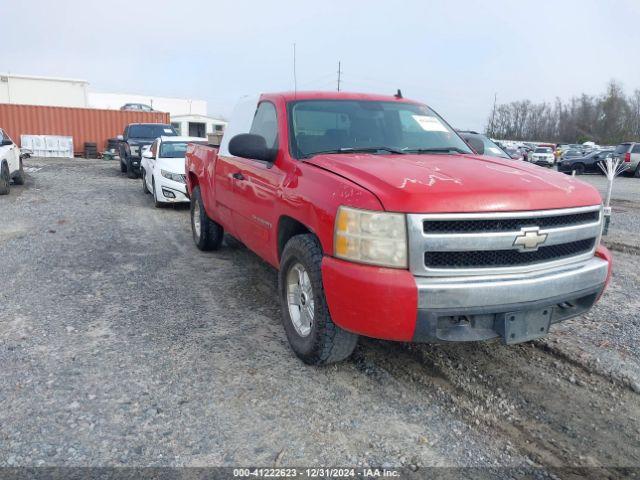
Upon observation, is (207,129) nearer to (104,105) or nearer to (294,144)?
(104,105)

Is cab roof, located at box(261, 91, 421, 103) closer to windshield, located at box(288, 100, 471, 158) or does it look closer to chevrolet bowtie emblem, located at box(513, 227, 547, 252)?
windshield, located at box(288, 100, 471, 158)

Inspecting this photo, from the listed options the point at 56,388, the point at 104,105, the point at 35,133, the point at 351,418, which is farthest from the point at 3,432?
the point at 104,105

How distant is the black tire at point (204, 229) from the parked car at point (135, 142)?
10.7m

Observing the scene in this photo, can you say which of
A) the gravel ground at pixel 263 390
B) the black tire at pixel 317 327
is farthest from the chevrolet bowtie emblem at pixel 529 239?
the black tire at pixel 317 327

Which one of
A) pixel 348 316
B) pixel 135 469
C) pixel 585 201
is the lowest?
pixel 135 469

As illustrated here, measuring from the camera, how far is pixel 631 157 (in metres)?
23.1

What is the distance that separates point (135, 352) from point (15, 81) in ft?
142

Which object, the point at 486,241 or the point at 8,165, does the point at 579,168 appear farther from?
Result: the point at 486,241

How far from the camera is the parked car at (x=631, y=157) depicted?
75.7 feet

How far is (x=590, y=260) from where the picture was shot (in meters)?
3.40

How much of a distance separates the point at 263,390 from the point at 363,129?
2237 mm

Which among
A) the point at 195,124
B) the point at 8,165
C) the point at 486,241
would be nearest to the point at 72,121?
the point at 8,165

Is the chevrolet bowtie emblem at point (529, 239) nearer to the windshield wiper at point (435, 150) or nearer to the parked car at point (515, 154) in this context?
the windshield wiper at point (435, 150)

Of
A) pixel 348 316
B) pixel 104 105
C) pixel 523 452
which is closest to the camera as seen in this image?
pixel 523 452
